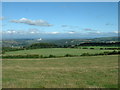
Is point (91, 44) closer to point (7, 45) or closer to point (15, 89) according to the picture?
point (7, 45)

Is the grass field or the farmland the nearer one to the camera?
the grass field

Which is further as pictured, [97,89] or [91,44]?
[91,44]

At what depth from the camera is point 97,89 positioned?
7273 mm

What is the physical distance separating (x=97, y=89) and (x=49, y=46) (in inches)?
2097

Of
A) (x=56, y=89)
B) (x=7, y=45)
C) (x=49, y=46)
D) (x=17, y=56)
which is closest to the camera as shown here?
(x=56, y=89)

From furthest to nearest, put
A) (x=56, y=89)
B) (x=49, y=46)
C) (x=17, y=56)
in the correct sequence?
1. (x=49, y=46)
2. (x=17, y=56)
3. (x=56, y=89)

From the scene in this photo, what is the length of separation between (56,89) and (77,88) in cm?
74

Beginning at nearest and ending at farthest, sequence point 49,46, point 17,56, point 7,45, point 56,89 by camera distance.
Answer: point 56,89
point 17,56
point 7,45
point 49,46

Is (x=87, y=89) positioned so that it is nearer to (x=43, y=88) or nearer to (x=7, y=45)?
(x=43, y=88)

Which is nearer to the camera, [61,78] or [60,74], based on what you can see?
[61,78]

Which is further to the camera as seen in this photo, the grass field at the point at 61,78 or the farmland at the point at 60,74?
the farmland at the point at 60,74

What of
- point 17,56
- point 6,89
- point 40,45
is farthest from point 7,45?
point 6,89

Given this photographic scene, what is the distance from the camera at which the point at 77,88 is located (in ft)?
24.4

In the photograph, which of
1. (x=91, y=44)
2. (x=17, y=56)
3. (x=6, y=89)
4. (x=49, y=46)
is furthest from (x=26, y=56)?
(x=6, y=89)
